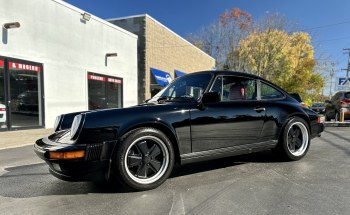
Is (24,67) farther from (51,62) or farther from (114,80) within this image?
(114,80)

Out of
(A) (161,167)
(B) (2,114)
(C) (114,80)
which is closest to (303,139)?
(A) (161,167)

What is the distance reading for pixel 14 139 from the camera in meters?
6.40

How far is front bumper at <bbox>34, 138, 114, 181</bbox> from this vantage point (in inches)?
87.3

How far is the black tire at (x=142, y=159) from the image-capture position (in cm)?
239

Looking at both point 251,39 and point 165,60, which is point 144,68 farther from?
point 251,39

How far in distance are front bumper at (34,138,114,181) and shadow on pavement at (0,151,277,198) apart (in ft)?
1.28

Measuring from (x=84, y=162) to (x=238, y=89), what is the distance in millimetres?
2430

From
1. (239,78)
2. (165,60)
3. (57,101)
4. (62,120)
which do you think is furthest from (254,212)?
(165,60)

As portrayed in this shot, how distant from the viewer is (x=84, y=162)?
2234 mm

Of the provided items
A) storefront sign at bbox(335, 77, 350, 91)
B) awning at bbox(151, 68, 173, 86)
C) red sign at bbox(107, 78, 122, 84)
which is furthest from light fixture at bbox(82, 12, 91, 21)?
storefront sign at bbox(335, 77, 350, 91)

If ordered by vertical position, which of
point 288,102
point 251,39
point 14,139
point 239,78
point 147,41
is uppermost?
point 251,39

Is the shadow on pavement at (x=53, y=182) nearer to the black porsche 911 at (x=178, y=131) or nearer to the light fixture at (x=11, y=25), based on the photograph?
the black porsche 911 at (x=178, y=131)

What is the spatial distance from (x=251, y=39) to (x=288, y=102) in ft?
71.1

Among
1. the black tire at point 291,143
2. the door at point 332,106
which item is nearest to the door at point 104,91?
the black tire at point 291,143
